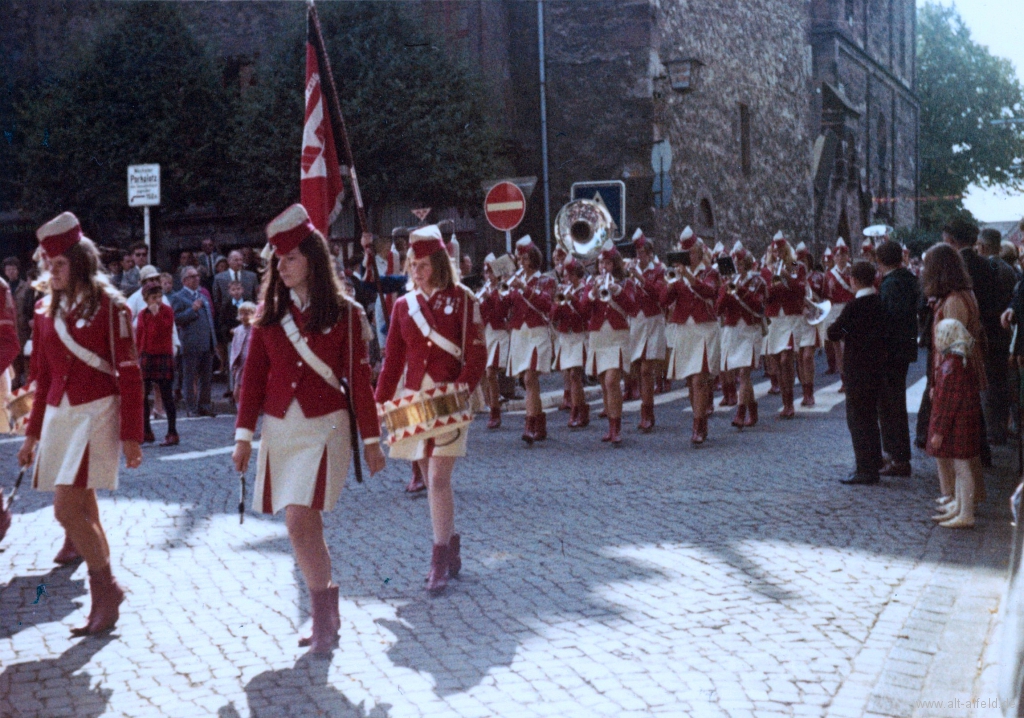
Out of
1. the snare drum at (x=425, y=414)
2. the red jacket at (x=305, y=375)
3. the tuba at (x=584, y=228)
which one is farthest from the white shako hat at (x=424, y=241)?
the tuba at (x=584, y=228)

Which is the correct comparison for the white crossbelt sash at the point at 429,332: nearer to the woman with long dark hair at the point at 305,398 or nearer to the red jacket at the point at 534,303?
the woman with long dark hair at the point at 305,398

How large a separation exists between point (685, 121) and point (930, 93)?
1510 inches

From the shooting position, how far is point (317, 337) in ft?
18.3

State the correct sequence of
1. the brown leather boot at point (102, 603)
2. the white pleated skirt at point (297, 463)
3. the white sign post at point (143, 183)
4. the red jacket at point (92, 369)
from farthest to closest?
the white sign post at point (143, 183), the red jacket at point (92, 369), the brown leather boot at point (102, 603), the white pleated skirt at point (297, 463)

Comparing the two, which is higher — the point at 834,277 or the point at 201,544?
the point at 834,277

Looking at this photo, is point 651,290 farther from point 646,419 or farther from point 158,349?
point 158,349

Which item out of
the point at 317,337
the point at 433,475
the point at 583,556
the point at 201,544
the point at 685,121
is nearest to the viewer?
the point at 317,337

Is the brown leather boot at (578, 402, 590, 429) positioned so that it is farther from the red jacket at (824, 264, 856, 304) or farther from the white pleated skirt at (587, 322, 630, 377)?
the red jacket at (824, 264, 856, 304)

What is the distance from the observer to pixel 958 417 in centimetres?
821

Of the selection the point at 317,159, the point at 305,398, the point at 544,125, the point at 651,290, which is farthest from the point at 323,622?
the point at 544,125

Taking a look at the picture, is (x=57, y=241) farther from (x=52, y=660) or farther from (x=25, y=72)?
(x=25, y=72)

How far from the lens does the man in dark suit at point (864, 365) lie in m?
9.96

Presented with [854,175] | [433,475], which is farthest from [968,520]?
[854,175]

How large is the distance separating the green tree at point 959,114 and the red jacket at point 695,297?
50.1 metres
